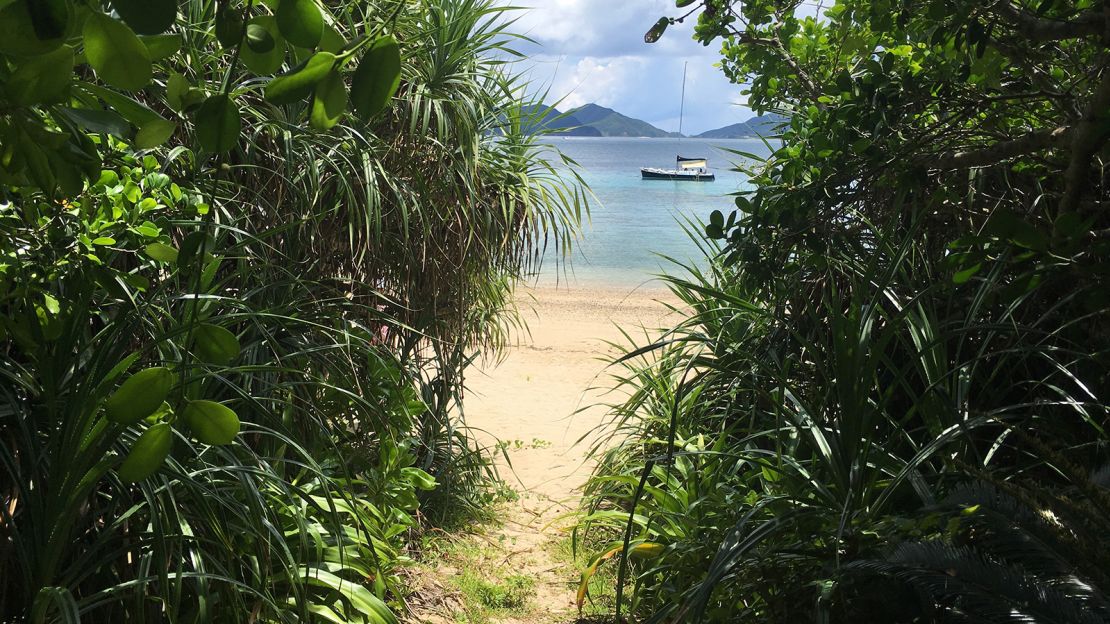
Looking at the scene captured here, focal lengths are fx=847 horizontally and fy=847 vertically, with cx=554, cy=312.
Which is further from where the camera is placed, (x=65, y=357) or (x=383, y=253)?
(x=383, y=253)

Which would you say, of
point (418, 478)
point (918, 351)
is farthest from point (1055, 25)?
point (418, 478)

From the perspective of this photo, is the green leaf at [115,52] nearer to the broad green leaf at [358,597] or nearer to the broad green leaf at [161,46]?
the broad green leaf at [161,46]

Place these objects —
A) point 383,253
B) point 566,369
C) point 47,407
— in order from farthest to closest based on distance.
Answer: point 566,369, point 383,253, point 47,407

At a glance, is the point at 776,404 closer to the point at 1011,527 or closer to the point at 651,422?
the point at 1011,527

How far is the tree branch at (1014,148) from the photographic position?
2.01 m

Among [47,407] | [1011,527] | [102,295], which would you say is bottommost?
[1011,527]

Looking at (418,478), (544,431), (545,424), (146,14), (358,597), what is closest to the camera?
(146,14)

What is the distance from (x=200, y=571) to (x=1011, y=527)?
1661 mm

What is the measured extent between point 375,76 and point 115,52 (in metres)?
0.20

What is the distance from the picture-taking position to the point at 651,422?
4.35m

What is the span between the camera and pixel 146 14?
588mm

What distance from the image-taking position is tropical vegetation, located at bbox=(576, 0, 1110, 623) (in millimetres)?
1584

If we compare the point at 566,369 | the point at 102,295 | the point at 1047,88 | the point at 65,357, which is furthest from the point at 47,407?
the point at 566,369

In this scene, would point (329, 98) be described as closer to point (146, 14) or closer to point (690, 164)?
point (146, 14)
